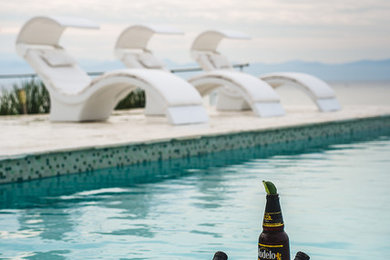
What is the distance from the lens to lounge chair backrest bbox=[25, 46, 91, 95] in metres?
12.3

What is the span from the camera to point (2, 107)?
1485 centimetres

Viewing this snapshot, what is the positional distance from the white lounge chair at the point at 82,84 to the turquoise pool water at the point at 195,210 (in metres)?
2.49

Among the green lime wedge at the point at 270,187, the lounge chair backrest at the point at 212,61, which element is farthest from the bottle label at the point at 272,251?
the lounge chair backrest at the point at 212,61

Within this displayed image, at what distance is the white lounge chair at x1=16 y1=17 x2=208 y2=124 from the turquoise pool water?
249 cm

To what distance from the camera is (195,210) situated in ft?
18.2

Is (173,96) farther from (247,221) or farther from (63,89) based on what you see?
(247,221)

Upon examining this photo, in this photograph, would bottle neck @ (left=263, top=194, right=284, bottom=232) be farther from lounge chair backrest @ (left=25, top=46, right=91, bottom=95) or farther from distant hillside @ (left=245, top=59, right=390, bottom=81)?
distant hillside @ (left=245, top=59, right=390, bottom=81)

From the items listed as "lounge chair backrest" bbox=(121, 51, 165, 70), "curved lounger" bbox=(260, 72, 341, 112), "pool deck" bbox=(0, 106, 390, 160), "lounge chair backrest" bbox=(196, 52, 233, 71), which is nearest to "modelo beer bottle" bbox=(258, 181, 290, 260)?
"pool deck" bbox=(0, 106, 390, 160)

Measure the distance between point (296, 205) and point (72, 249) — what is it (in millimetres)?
2204

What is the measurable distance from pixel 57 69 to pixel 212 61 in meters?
5.42

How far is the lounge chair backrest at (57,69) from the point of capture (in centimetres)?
1225

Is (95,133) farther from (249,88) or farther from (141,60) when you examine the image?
(141,60)

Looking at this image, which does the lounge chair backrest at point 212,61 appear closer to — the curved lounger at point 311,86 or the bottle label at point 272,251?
the curved lounger at point 311,86

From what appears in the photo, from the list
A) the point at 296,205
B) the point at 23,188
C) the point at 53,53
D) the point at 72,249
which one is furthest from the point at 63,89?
the point at 72,249
